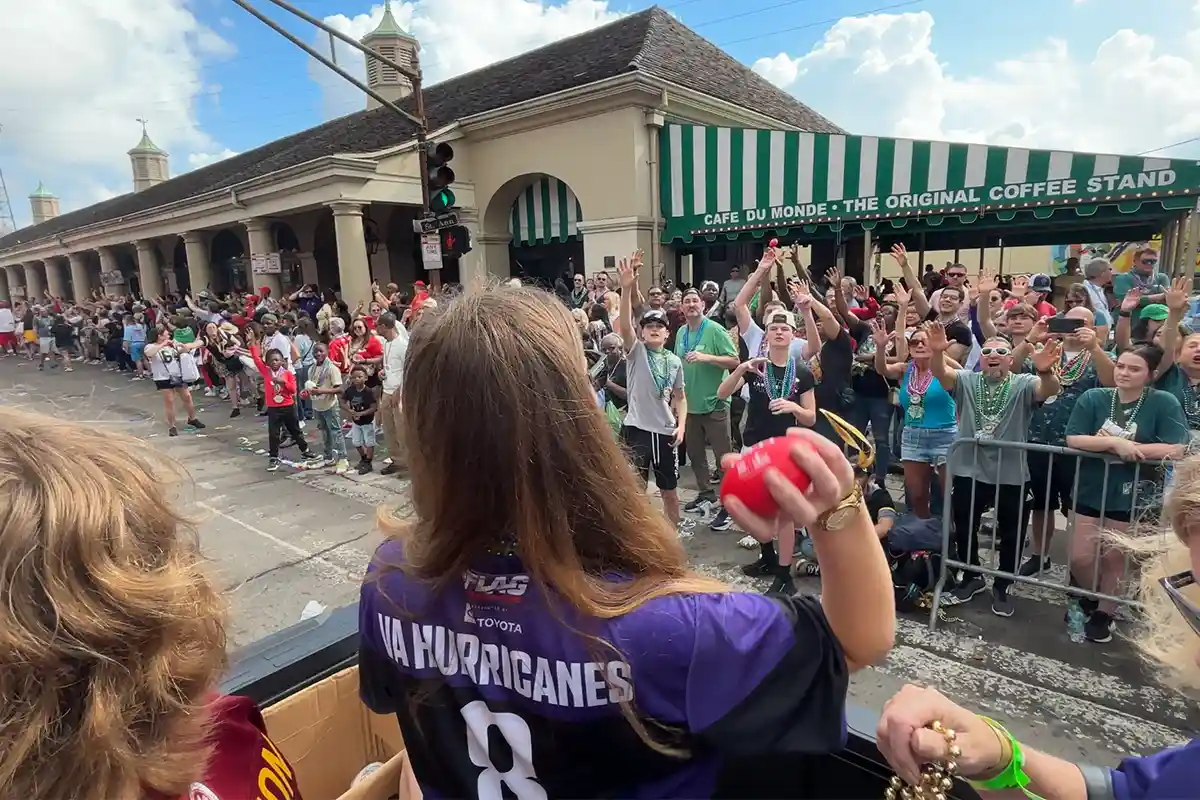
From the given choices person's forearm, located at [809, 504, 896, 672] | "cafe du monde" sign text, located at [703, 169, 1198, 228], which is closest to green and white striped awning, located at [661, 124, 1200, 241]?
"cafe du monde" sign text, located at [703, 169, 1198, 228]

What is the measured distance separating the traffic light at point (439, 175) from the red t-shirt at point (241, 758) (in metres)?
9.19

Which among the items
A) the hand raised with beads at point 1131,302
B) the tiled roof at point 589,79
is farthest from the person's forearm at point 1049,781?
the tiled roof at point 589,79

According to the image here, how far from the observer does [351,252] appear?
16.4 metres

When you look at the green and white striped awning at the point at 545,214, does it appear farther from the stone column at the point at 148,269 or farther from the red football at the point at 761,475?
the stone column at the point at 148,269

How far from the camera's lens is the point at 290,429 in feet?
27.0

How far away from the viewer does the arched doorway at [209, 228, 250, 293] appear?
84.9 feet

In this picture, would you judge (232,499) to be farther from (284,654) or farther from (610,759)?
(610,759)

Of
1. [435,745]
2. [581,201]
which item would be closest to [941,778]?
[435,745]

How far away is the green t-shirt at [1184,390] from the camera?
384 cm

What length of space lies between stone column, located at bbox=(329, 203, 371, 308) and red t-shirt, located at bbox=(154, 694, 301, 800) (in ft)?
52.6

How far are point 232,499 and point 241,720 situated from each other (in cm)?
682

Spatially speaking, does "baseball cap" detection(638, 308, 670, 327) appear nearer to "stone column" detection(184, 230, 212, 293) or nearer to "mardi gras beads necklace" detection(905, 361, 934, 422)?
"mardi gras beads necklace" detection(905, 361, 934, 422)

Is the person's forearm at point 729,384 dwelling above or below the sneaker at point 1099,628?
above

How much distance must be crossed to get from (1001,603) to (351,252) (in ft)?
51.8
